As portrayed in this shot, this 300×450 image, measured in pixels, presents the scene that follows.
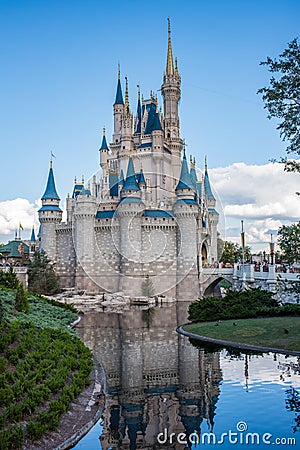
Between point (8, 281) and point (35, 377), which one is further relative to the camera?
point (8, 281)

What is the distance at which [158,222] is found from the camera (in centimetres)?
4175

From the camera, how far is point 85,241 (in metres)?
41.5

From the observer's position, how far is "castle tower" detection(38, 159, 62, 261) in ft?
144

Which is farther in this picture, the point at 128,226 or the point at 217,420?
the point at 128,226

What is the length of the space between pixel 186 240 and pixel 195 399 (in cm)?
3145

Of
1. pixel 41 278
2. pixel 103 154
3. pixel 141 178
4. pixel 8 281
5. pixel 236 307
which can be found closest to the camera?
pixel 236 307

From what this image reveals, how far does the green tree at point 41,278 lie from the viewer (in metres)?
38.5

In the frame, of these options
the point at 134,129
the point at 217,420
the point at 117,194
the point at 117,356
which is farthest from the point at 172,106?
the point at 217,420

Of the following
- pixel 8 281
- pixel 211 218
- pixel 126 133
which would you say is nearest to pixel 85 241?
pixel 126 133

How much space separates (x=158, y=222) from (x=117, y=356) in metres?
26.9

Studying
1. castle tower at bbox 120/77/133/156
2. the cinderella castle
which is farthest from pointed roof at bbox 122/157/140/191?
castle tower at bbox 120/77/133/156

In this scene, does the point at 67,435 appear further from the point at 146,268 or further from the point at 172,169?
the point at 172,169

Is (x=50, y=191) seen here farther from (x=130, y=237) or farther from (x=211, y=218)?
(x=211, y=218)

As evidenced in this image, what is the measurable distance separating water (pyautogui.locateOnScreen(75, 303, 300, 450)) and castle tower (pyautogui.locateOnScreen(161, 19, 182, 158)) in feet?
121
